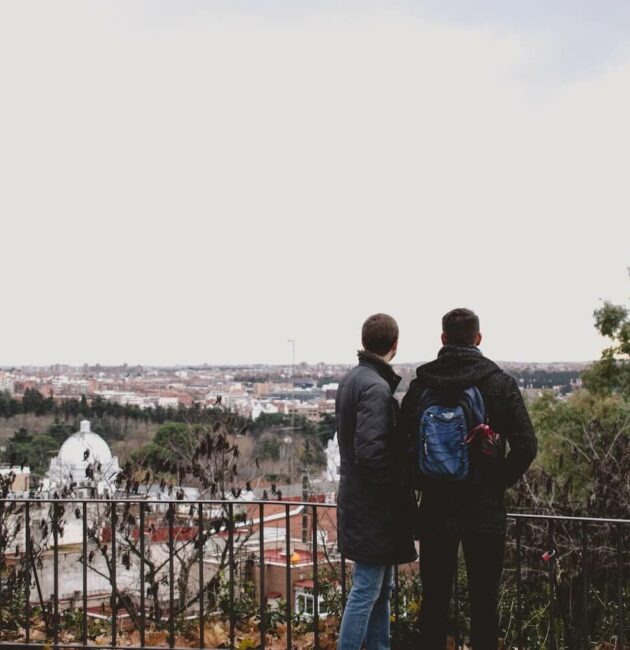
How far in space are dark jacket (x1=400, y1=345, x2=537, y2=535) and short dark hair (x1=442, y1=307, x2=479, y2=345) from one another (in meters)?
0.05

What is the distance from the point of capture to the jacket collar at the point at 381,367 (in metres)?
3.98

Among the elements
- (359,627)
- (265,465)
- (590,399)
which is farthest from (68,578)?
(359,627)

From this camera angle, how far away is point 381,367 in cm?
398

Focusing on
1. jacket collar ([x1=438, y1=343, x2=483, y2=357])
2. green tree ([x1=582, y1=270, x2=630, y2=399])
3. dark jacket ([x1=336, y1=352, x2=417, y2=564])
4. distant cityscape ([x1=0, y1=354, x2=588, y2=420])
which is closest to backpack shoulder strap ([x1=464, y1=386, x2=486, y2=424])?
jacket collar ([x1=438, y1=343, x2=483, y2=357])

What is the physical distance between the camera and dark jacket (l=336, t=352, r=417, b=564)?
3791 mm

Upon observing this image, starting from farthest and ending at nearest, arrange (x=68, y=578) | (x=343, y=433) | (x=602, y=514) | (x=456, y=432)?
1. (x=68, y=578)
2. (x=602, y=514)
3. (x=343, y=433)
4. (x=456, y=432)

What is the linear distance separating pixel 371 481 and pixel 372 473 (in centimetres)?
5

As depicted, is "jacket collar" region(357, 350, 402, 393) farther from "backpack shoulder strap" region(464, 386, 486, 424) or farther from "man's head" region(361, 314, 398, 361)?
"backpack shoulder strap" region(464, 386, 486, 424)

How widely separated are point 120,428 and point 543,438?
66.5 ft

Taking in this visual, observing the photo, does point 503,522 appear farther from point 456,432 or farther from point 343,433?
point 343,433

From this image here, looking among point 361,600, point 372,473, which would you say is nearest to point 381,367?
point 372,473

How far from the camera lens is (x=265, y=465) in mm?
32344

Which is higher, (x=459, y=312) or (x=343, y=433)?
(x=459, y=312)

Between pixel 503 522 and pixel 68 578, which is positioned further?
pixel 68 578
